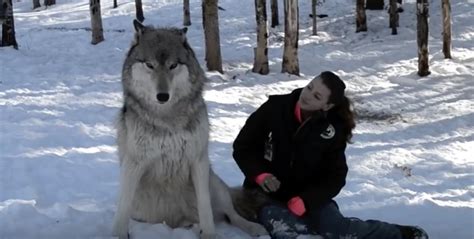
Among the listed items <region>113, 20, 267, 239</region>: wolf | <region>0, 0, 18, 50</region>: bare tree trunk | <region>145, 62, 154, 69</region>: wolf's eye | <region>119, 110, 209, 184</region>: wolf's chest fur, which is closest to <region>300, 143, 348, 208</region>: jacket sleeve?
<region>113, 20, 267, 239</region>: wolf

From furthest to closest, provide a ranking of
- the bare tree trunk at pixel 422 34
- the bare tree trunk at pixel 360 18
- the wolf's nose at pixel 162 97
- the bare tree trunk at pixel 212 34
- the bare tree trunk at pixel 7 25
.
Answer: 1. the bare tree trunk at pixel 360 18
2. the bare tree trunk at pixel 7 25
3. the bare tree trunk at pixel 422 34
4. the bare tree trunk at pixel 212 34
5. the wolf's nose at pixel 162 97

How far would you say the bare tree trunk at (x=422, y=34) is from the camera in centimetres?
1547

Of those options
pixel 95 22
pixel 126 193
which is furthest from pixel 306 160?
pixel 95 22

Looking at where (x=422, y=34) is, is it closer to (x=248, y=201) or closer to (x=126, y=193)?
(x=248, y=201)

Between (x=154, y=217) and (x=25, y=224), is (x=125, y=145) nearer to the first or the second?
(x=154, y=217)

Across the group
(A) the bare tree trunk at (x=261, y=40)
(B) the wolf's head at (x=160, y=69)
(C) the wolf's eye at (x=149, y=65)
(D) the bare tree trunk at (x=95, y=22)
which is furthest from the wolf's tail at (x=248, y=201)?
(D) the bare tree trunk at (x=95, y=22)

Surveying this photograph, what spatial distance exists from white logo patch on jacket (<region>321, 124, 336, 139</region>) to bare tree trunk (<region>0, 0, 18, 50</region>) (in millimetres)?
13530

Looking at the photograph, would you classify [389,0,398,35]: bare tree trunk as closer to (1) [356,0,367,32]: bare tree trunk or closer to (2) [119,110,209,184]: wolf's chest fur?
(1) [356,0,367,32]: bare tree trunk

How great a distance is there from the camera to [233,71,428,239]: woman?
457 centimetres

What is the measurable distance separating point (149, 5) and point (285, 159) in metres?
26.1

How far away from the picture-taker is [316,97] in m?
4.54

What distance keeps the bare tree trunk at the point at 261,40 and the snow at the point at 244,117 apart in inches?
14.0

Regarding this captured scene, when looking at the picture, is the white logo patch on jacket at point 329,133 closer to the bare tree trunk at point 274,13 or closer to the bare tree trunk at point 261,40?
the bare tree trunk at point 261,40

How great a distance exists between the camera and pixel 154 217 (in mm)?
4934
